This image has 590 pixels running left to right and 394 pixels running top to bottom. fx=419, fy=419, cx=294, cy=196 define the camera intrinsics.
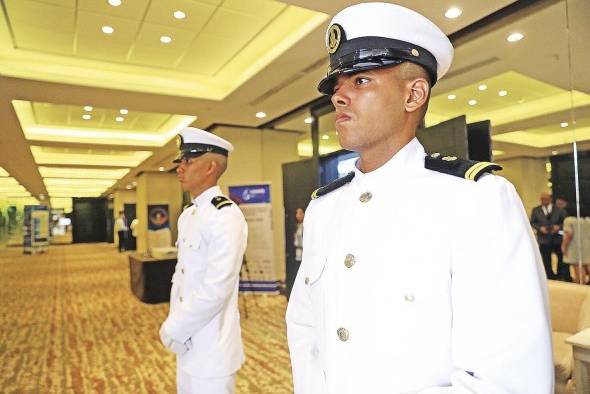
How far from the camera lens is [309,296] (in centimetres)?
110

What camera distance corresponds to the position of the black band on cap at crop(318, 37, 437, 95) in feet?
3.01

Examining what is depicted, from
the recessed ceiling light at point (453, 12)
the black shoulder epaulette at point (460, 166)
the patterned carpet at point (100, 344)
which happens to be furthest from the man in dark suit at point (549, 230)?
the black shoulder epaulette at point (460, 166)

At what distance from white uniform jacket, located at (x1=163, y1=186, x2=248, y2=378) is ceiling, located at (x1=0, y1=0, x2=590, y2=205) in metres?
2.45

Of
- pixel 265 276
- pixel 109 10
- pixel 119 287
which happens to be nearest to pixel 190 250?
pixel 109 10

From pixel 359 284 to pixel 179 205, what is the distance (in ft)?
52.2

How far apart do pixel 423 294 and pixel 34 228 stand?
20523mm

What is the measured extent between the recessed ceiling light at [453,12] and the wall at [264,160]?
530cm

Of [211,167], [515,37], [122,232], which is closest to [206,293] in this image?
[211,167]

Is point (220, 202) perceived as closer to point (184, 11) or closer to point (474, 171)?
point (474, 171)

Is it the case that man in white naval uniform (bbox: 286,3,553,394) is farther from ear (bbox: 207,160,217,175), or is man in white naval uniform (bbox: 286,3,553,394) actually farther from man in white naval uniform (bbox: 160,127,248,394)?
ear (bbox: 207,160,217,175)

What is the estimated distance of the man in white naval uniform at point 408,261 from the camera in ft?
2.37

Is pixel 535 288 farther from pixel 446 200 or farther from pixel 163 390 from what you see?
pixel 163 390

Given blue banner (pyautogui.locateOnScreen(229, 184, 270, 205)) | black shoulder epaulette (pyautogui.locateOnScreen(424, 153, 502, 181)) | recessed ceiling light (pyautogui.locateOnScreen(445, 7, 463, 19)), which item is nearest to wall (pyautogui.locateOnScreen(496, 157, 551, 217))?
recessed ceiling light (pyautogui.locateOnScreen(445, 7, 463, 19))

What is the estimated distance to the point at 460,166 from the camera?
2.92ft
